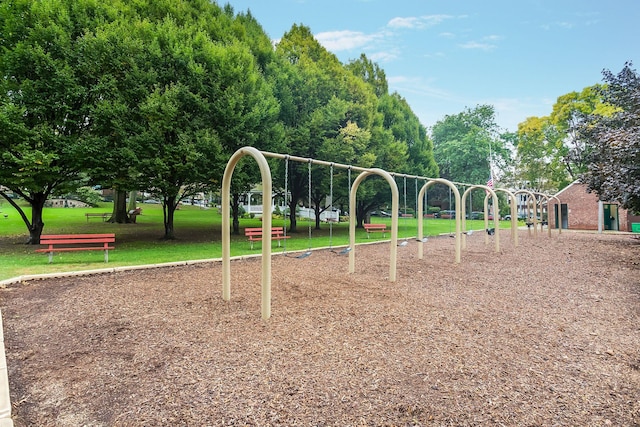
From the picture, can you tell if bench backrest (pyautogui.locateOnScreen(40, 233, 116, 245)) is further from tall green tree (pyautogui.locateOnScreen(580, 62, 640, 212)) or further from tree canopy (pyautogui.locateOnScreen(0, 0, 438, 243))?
tall green tree (pyautogui.locateOnScreen(580, 62, 640, 212))

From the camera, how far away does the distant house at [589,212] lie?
2402 centimetres

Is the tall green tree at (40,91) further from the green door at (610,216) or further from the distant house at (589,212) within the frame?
the green door at (610,216)

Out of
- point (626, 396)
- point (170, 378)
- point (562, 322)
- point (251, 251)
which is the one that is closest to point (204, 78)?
point (251, 251)

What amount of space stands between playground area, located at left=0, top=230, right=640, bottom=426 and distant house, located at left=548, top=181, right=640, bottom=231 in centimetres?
2158

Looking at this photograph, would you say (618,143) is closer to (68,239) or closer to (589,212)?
(68,239)

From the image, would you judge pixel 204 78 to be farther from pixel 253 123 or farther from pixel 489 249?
pixel 489 249

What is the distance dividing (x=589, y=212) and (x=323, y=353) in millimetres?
28725

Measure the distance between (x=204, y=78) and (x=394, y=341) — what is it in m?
12.7

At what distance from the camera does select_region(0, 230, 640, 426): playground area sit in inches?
112

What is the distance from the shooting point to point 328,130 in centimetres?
1875

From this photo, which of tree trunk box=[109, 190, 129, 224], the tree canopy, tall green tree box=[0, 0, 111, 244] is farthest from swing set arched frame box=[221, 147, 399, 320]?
tree trunk box=[109, 190, 129, 224]

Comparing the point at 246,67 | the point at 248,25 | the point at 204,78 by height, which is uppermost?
the point at 248,25

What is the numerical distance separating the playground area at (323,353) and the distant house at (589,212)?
21.6 metres

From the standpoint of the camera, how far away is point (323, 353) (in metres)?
3.87
